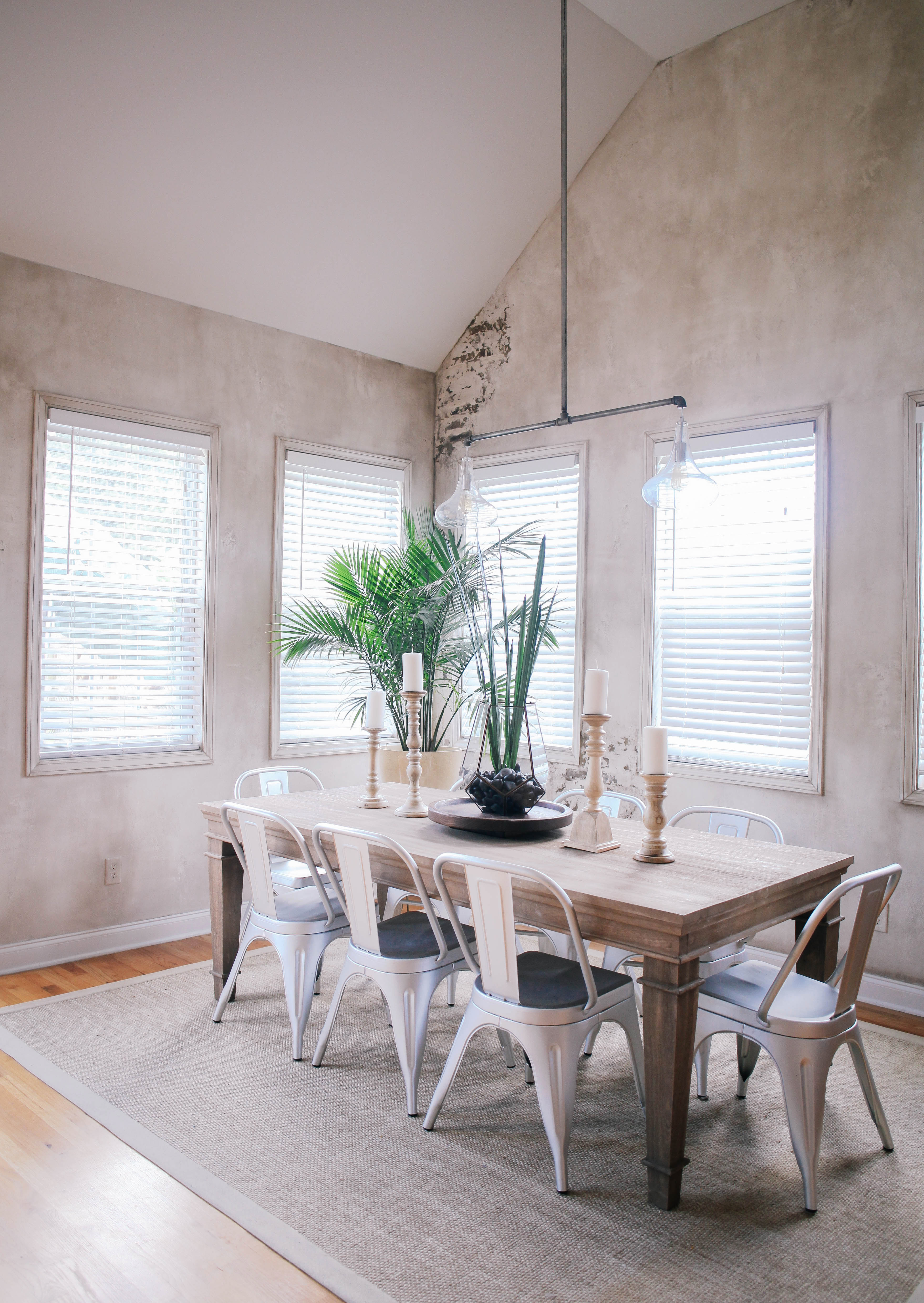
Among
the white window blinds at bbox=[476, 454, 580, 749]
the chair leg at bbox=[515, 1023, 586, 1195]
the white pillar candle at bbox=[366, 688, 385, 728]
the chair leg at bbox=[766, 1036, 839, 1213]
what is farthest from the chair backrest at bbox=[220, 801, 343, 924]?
the white window blinds at bbox=[476, 454, 580, 749]

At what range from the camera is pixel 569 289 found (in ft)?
15.6

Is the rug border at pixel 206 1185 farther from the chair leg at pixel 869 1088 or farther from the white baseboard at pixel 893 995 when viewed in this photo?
the white baseboard at pixel 893 995

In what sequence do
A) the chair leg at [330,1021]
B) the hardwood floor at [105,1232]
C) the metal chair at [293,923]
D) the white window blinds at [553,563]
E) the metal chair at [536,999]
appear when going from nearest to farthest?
the hardwood floor at [105,1232], the metal chair at [536,999], the chair leg at [330,1021], the metal chair at [293,923], the white window blinds at [553,563]

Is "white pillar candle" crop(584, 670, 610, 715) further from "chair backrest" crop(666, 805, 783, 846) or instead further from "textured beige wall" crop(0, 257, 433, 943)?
"textured beige wall" crop(0, 257, 433, 943)

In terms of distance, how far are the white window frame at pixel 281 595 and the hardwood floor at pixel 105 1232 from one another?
2235 mm

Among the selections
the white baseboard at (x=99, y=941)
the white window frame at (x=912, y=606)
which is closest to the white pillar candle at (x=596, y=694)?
the white window frame at (x=912, y=606)

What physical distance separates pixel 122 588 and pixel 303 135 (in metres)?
2.14

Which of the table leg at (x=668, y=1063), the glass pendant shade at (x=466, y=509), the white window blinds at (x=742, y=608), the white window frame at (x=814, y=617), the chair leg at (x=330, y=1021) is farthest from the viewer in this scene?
the white window blinds at (x=742, y=608)

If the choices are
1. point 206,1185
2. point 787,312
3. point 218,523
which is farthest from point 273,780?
point 787,312

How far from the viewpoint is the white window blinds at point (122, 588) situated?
399cm

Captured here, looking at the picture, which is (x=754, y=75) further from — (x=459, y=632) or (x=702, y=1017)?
(x=702, y=1017)

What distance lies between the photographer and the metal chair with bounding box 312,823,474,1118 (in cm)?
262

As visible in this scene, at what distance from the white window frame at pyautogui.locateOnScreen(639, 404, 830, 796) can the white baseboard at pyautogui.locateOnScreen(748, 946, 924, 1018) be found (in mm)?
756

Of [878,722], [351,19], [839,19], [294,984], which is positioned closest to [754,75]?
[839,19]
